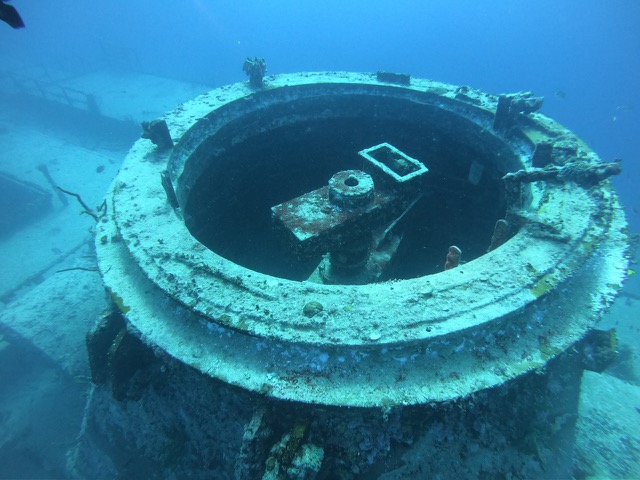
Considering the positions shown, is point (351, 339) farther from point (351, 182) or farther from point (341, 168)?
point (341, 168)

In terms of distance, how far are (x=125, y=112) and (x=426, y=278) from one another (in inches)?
749

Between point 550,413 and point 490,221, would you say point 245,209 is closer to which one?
point 490,221

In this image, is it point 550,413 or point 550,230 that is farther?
point 550,230

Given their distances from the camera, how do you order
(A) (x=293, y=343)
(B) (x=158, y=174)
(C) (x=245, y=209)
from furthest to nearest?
(C) (x=245, y=209)
(B) (x=158, y=174)
(A) (x=293, y=343)

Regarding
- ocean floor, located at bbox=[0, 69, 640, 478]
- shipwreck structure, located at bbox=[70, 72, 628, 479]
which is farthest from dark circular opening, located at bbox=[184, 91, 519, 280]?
ocean floor, located at bbox=[0, 69, 640, 478]

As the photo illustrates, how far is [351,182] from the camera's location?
272 centimetres

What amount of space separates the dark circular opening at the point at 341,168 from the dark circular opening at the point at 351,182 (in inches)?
73.3

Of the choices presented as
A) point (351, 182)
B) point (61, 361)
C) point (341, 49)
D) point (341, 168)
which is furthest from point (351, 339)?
point (341, 49)

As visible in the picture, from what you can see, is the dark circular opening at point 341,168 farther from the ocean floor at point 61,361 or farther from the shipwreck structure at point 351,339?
the ocean floor at point 61,361

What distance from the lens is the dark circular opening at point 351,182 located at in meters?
2.70

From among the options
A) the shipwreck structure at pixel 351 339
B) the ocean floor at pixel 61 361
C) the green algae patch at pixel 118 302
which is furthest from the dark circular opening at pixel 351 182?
the ocean floor at pixel 61 361

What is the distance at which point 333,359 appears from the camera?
5.42 ft

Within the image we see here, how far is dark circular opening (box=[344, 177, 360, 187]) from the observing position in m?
2.70

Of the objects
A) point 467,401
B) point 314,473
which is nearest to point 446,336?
point 467,401
